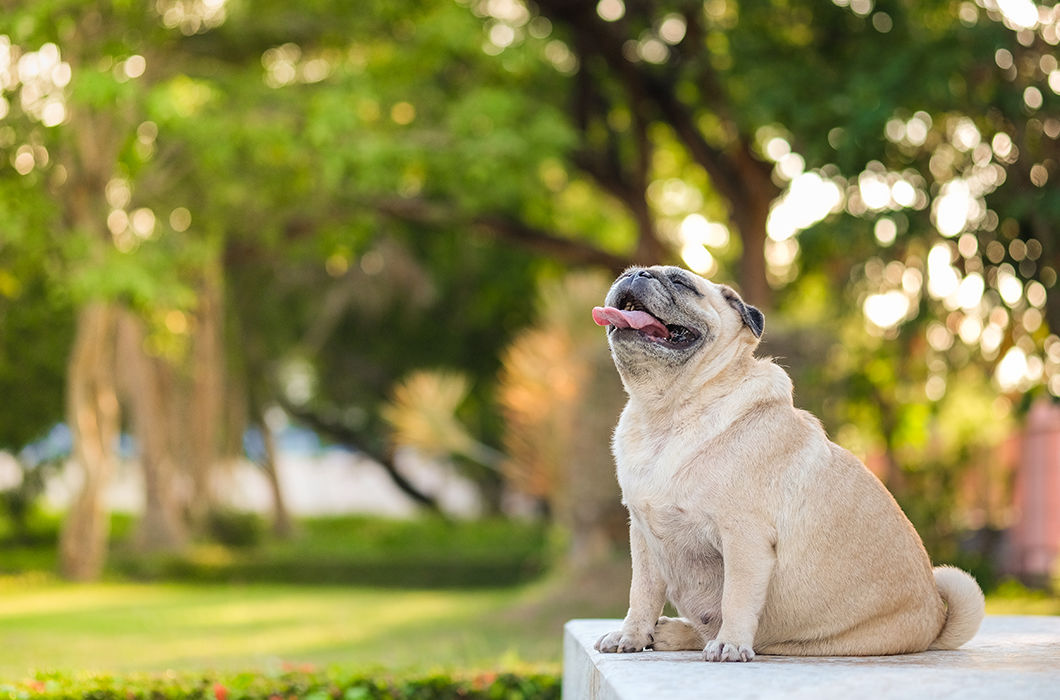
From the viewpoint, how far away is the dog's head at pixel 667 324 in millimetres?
4180

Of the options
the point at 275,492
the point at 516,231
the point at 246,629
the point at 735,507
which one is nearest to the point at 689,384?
the point at 735,507

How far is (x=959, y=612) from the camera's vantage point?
4.53m

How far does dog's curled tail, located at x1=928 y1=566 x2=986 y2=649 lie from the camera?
178 inches

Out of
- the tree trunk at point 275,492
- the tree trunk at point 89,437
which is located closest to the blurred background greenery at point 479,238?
the tree trunk at point 89,437

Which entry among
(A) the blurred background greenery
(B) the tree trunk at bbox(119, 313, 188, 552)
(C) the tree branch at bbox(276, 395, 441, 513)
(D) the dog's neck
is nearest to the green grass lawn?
(A) the blurred background greenery

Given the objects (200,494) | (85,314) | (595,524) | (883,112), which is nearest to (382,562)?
(200,494)

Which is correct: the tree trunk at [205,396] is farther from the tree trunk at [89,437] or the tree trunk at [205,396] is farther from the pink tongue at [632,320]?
the pink tongue at [632,320]

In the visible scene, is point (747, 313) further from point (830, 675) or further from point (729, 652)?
point (830, 675)

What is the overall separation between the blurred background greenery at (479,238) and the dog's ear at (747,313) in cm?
552

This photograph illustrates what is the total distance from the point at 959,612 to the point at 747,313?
1.38 m

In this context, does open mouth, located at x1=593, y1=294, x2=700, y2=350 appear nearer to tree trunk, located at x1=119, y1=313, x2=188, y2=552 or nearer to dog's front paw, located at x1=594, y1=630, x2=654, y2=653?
dog's front paw, located at x1=594, y1=630, x2=654, y2=653

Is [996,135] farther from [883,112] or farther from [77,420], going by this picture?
[77,420]

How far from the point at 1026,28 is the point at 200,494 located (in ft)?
58.1

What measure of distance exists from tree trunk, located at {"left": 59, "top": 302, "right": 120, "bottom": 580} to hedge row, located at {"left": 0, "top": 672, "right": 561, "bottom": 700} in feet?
42.3
